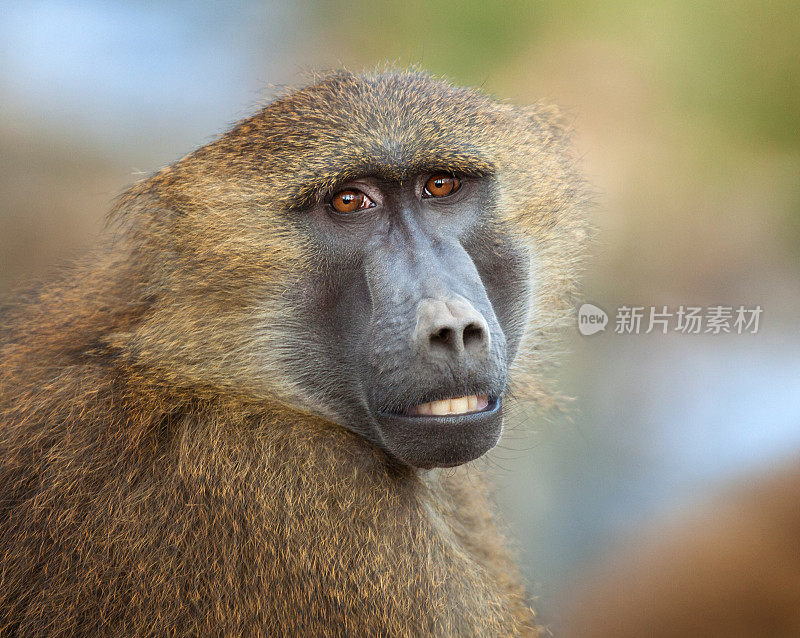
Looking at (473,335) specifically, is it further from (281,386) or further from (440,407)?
(281,386)

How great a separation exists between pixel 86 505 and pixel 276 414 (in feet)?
1.44

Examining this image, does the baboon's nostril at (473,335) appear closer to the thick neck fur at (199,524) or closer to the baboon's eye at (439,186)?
the thick neck fur at (199,524)

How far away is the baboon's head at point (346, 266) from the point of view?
1763mm

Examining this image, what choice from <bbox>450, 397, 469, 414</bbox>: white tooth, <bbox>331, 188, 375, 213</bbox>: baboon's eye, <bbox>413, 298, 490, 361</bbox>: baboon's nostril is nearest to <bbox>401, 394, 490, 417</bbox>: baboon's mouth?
<bbox>450, 397, 469, 414</bbox>: white tooth

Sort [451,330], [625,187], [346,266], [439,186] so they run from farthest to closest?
1. [625,187]
2. [439,186]
3. [346,266]
4. [451,330]

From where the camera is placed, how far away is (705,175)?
561 cm

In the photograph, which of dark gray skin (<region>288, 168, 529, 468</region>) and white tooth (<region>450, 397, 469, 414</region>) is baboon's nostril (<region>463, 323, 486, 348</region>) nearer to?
dark gray skin (<region>288, 168, 529, 468</region>)

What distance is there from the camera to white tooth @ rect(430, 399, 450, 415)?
176 centimetres

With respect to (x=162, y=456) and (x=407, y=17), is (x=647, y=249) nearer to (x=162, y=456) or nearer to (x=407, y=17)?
(x=407, y=17)

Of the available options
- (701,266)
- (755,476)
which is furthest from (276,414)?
(701,266)

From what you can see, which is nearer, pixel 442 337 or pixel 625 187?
pixel 442 337

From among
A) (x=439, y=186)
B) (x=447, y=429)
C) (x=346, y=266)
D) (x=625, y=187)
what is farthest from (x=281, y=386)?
(x=625, y=187)

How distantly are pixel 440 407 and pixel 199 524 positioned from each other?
0.56 m

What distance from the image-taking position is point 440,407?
1.76 meters
